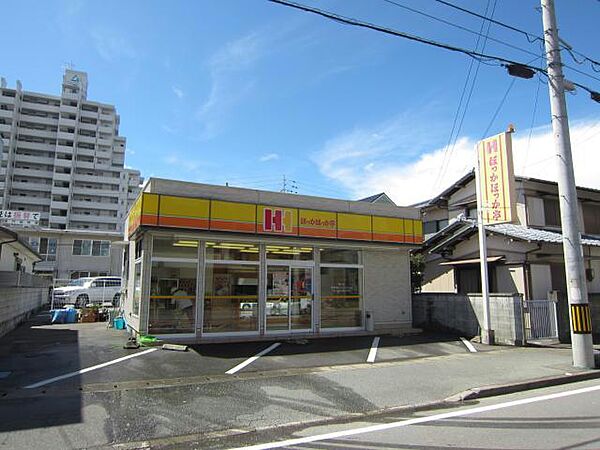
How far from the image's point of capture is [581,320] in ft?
33.2

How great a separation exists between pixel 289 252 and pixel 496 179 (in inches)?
275

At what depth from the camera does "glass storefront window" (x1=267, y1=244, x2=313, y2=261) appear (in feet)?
45.8

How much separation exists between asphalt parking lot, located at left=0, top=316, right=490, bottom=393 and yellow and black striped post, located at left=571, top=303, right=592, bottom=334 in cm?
306

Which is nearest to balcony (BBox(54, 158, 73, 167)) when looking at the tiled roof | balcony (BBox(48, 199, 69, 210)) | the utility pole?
balcony (BBox(48, 199, 69, 210))

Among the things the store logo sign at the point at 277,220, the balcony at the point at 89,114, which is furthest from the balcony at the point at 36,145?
the store logo sign at the point at 277,220

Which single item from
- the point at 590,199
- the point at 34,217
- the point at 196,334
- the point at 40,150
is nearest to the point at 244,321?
the point at 196,334

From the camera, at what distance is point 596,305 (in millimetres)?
15695

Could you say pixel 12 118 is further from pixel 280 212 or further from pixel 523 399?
pixel 523 399

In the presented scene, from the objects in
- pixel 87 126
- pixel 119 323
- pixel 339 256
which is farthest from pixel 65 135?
pixel 339 256

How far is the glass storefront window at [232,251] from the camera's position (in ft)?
42.9

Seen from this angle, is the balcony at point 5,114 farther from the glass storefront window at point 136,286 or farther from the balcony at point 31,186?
the glass storefront window at point 136,286

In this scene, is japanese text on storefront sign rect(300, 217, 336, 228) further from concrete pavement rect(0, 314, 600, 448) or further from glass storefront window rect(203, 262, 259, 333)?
concrete pavement rect(0, 314, 600, 448)

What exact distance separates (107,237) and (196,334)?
29.2 m

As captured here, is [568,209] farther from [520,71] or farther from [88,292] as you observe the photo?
[88,292]
